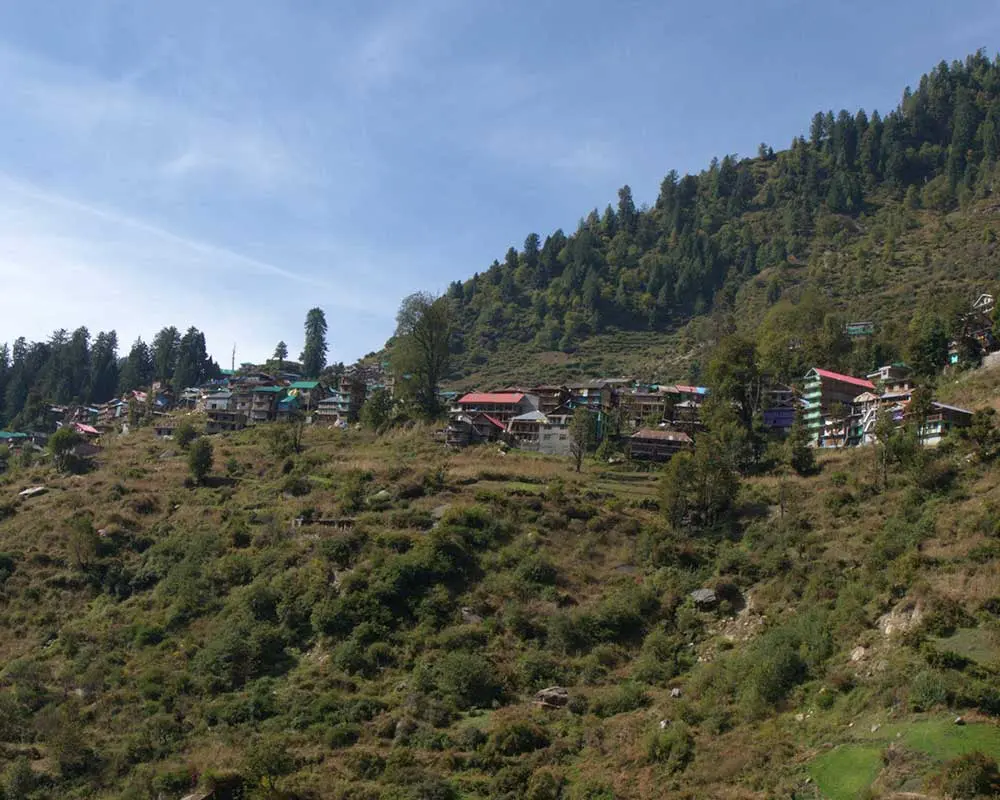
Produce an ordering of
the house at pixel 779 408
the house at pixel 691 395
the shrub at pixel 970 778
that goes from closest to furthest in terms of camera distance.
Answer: the shrub at pixel 970 778 < the house at pixel 779 408 < the house at pixel 691 395

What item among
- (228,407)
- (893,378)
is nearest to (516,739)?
(893,378)

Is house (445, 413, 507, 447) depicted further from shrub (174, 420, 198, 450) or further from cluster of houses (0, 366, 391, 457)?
shrub (174, 420, 198, 450)

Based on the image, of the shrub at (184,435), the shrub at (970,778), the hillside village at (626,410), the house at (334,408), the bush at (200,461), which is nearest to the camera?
the shrub at (970,778)

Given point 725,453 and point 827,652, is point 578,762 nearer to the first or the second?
point 827,652

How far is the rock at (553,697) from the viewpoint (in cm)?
3356

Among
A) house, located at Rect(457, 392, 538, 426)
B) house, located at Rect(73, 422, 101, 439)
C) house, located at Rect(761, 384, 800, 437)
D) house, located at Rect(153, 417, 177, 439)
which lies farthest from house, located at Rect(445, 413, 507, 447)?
house, located at Rect(73, 422, 101, 439)

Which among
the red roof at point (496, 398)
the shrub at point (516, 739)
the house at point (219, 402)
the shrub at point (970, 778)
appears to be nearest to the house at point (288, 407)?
the house at point (219, 402)

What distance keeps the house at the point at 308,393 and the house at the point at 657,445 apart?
34.0 meters

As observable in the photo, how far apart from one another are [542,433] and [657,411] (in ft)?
27.6

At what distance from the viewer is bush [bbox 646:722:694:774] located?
90.1 ft

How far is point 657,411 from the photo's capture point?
213 ft

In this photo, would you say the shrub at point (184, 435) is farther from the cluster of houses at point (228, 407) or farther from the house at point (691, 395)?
the house at point (691, 395)

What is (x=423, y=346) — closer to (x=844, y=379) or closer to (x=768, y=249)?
(x=844, y=379)

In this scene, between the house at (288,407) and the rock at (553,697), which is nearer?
the rock at (553,697)
